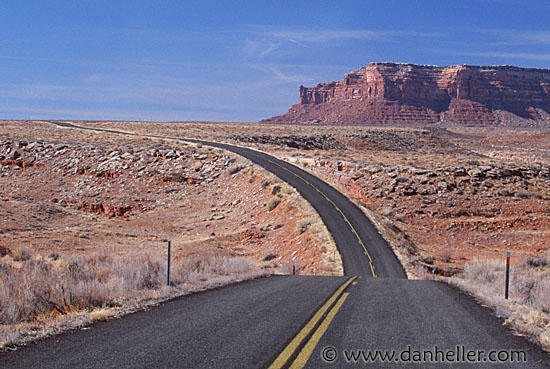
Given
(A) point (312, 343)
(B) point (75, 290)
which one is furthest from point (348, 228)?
(A) point (312, 343)

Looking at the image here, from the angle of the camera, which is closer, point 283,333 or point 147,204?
point 283,333

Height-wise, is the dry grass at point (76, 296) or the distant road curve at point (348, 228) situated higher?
the dry grass at point (76, 296)

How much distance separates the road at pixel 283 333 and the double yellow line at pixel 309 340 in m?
0.01

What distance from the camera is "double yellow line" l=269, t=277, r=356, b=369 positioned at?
5.45 meters

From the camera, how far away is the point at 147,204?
4253 cm

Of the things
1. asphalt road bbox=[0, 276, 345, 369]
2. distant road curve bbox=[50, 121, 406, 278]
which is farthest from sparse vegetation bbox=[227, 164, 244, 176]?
asphalt road bbox=[0, 276, 345, 369]

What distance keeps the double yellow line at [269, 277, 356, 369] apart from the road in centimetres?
1

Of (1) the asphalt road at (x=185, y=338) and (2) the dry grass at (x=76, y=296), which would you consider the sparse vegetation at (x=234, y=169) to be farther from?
(1) the asphalt road at (x=185, y=338)

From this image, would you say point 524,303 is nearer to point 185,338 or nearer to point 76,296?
point 185,338

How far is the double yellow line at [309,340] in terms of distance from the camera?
545 cm

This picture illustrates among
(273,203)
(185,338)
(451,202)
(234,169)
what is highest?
(234,169)

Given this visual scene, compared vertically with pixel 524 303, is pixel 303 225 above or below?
below

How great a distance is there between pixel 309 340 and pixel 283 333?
45 centimetres

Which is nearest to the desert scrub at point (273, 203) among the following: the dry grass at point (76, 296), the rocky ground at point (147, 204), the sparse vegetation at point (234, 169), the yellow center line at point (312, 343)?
the rocky ground at point (147, 204)
